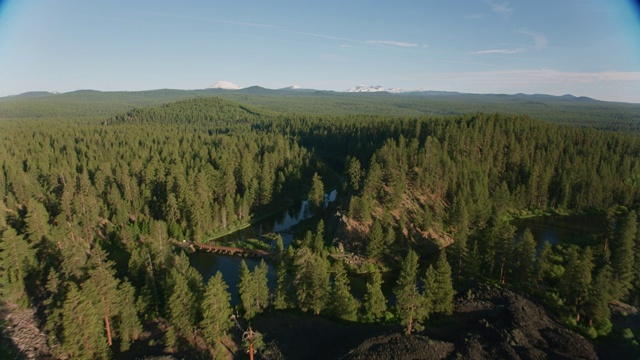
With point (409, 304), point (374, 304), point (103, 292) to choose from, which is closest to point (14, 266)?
point (103, 292)

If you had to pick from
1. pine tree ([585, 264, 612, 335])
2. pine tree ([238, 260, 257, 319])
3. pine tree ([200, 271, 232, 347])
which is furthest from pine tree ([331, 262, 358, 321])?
pine tree ([585, 264, 612, 335])

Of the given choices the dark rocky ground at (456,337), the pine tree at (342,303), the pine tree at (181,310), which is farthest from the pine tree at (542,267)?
the pine tree at (181,310)

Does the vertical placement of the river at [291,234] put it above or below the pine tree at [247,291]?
below

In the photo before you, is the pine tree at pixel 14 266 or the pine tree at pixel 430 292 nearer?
the pine tree at pixel 430 292

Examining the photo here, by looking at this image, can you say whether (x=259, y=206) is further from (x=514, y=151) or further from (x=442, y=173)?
(x=514, y=151)

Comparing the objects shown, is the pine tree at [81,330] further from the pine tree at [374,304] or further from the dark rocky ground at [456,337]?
the pine tree at [374,304]

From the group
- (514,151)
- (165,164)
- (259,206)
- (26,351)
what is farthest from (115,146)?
(514,151)

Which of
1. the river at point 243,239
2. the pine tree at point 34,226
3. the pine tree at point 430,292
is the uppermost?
the pine tree at point 34,226

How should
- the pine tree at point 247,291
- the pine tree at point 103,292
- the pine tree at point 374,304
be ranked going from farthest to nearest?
the pine tree at point 374,304
the pine tree at point 247,291
the pine tree at point 103,292

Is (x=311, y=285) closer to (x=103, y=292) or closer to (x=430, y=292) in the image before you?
(x=430, y=292)
